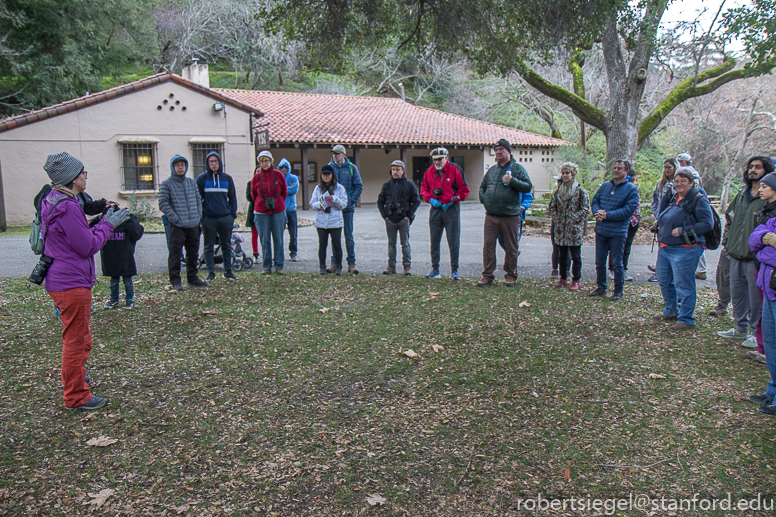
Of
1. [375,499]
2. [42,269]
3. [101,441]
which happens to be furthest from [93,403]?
[375,499]

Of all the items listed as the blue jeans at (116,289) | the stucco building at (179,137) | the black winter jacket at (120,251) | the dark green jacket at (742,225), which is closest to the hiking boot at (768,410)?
the dark green jacket at (742,225)

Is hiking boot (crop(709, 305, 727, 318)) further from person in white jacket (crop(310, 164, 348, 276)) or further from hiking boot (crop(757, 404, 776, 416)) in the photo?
person in white jacket (crop(310, 164, 348, 276))

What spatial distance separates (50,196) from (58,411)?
1.58m

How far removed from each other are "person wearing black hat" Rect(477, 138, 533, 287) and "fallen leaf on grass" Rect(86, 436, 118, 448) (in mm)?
5571

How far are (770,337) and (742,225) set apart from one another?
5.22ft

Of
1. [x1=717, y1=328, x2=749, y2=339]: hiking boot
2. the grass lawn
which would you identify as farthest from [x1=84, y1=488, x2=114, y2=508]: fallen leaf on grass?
[x1=717, y1=328, x2=749, y2=339]: hiking boot

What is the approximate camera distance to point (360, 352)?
212 inches

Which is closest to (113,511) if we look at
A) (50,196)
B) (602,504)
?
(50,196)

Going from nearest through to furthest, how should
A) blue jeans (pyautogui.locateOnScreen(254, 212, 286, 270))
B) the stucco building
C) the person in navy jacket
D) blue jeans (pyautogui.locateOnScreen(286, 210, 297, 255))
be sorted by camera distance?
1. the person in navy jacket
2. blue jeans (pyautogui.locateOnScreen(254, 212, 286, 270))
3. blue jeans (pyautogui.locateOnScreen(286, 210, 297, 255))
4. the stucco building

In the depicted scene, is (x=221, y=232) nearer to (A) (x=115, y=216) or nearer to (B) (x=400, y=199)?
(B) (x=400, y=199)

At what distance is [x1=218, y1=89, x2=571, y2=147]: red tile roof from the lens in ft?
83.5

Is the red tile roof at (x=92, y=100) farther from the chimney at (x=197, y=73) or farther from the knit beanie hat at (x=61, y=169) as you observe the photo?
the knit beanie hat at (x=61, y=169)

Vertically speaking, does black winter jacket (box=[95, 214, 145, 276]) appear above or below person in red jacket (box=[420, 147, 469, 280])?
below

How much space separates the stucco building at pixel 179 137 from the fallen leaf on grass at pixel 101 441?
1579 centimetres
